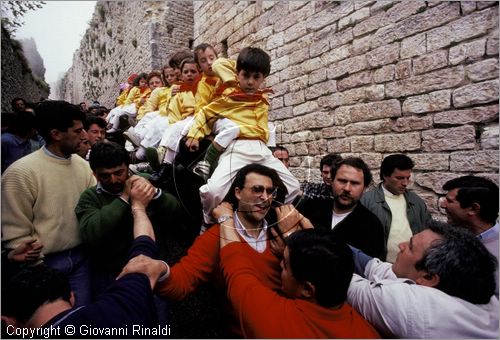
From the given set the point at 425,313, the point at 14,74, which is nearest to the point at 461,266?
the point at 425,313

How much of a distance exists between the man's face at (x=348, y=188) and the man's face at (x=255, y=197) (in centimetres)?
89

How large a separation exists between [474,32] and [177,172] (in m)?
3.24

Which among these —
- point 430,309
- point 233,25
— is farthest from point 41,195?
point 233,25

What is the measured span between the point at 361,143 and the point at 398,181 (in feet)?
3.30

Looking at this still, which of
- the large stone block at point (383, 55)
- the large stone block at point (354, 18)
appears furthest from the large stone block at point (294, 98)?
the large stone block at point (383, 55)

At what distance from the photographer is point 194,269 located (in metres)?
1.70

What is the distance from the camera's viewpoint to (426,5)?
3.29m

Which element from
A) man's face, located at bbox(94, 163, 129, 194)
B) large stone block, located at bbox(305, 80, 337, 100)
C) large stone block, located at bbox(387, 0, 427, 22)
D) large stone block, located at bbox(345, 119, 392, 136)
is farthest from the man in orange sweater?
large stone block, located at bbox(305, 80, 337, 100)

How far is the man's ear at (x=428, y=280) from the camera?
146cm

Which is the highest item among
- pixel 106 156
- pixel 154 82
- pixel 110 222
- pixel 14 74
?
pixel 14 74

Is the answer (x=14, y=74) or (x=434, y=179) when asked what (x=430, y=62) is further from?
(x=14, y=74)

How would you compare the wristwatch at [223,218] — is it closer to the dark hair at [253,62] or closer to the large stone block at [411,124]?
the dark hair at [253,62]

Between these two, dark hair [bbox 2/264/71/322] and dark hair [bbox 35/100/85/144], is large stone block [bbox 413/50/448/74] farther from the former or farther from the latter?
dark hair [bbox 2/264/71/322]

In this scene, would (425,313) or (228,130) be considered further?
(228,130)
